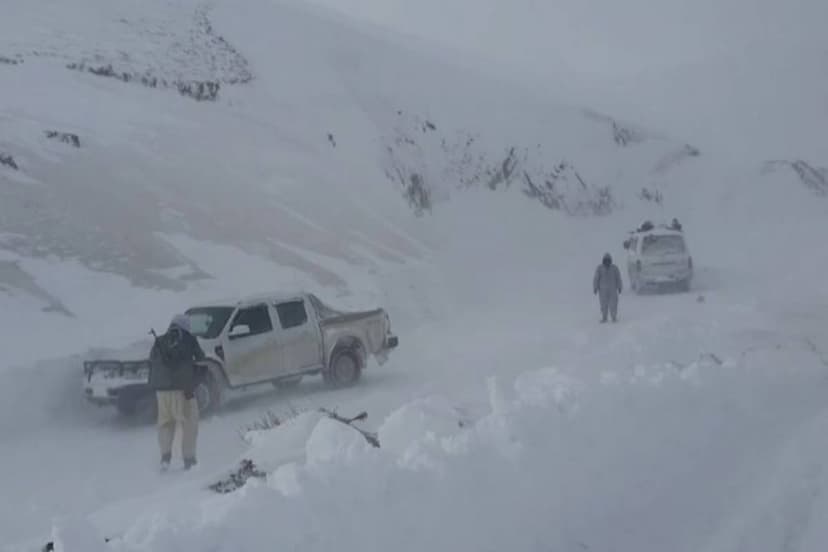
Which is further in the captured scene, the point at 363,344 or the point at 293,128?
the point at 293,128

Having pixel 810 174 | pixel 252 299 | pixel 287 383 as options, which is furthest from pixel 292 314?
pixel 810 174

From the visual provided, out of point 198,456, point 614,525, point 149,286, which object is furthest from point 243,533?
point 149,286

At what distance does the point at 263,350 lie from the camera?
1269 cm

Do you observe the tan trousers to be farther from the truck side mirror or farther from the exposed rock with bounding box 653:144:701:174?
the exposed rock with bounding box 653:144:701:174

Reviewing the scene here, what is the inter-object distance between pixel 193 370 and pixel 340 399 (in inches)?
137

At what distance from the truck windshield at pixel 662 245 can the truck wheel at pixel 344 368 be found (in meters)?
12.7

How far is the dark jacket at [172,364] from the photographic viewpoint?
9398 millimetres

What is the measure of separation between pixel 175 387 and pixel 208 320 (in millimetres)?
3242

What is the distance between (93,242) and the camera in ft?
57.0

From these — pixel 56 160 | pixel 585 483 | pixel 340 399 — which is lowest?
pixel 340 399

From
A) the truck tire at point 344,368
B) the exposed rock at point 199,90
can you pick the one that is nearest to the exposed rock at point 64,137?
the exposed rock at point 199,90

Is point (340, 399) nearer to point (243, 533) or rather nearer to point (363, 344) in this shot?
point (363, 344)

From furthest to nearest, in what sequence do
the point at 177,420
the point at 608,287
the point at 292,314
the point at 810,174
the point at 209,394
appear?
the point at 810,174, the point at 608,287, the point at 292,314, the point at 209,394, the point at 177,420

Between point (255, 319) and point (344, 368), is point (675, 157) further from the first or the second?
point (255, 319)
